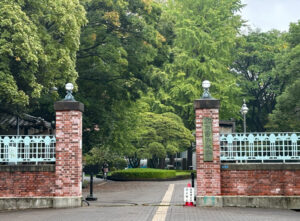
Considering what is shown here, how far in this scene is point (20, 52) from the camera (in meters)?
17.2

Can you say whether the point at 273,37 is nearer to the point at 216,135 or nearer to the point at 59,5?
the point at 59,5

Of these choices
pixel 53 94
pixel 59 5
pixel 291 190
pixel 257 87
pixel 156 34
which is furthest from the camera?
pixel 257 87

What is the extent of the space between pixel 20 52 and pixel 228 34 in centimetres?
2734

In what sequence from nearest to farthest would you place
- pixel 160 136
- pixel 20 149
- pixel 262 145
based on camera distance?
pixel 262 145 < pixel 20 149 < pixel 160 136

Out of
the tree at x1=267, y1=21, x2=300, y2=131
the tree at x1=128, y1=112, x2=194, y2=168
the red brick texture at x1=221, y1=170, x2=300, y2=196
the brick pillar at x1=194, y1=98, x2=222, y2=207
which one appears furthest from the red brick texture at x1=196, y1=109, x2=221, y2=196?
the tree at x1=267, y1=21, x2=300, y2=131

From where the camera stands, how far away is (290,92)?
113 ft

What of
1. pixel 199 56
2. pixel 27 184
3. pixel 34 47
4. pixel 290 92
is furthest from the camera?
pixel 199 56

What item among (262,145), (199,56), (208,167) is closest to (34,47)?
(208,167)

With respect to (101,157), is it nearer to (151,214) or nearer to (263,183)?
(263,183)

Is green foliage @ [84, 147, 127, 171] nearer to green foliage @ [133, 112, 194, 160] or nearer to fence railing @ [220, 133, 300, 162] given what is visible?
green foliage @ [133, 112, 194, 160]

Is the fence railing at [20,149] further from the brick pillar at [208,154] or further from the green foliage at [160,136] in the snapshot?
the green foliage at [160,136]

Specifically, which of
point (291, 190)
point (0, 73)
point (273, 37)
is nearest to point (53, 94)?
point (0, 73)

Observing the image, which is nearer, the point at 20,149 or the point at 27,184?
the point at 27,184

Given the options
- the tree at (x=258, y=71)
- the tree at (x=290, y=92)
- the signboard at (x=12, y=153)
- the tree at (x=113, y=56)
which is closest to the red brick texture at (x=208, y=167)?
the signboard at (x=12, y=153)
